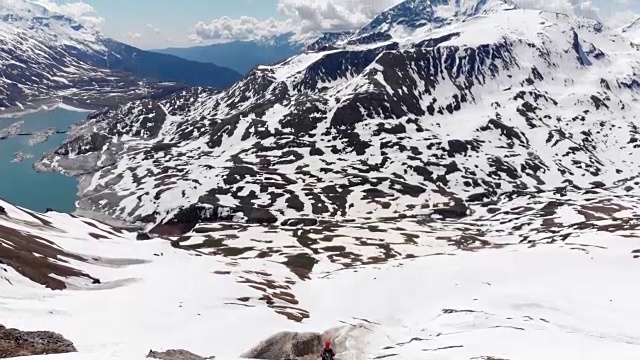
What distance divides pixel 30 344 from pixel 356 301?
185 feet

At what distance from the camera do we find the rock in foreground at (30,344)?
28094mm

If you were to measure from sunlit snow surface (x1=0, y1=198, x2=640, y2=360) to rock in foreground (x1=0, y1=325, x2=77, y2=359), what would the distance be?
3.19 m

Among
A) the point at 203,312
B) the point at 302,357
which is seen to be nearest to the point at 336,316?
the point at 203,312

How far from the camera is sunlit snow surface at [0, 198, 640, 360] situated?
1665 inches

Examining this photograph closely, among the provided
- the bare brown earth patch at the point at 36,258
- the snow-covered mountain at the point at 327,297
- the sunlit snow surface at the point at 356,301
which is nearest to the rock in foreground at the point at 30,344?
the snow-covered mountain at the point at 327,297

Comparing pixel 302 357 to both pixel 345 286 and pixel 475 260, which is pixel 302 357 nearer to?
pixel 345 286

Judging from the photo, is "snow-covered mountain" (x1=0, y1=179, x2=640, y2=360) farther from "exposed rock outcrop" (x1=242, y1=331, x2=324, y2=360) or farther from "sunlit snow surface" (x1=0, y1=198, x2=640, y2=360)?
"exposed rock outcrop" (x1=242, y1=331, x2=324, y2=360)

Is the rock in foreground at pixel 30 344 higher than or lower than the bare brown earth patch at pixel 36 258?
higher

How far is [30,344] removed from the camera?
29922 mm

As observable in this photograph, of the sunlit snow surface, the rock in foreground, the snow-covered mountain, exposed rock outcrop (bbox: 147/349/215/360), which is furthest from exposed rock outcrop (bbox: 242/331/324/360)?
the rock in foreground

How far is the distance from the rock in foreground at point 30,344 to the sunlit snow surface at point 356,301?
3185 millimetres

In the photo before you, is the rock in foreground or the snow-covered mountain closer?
the rock in foreground

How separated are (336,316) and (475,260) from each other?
44375mm

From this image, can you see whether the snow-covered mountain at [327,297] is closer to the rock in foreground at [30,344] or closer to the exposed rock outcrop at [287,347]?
the exposed rock outcrop at [287,347]
